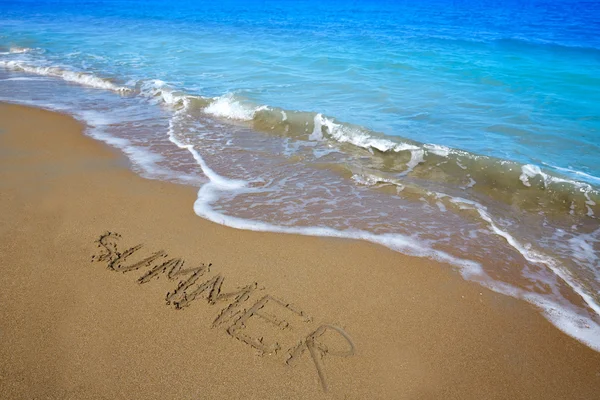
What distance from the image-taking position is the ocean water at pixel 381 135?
4.86 metres

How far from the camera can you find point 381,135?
26.2 feet

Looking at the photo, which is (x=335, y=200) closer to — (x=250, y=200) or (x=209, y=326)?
(x=250, y=200)

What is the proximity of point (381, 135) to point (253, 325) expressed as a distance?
5456mm

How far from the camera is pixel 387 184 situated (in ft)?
20.5

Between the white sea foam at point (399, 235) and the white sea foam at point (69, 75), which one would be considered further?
the white sea foam at point (69, 75)

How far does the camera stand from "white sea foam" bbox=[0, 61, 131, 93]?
11906 millimetres

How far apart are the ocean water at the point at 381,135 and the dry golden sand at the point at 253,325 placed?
0.43m

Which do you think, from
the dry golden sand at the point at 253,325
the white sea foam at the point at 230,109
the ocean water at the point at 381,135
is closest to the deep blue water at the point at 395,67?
the ocean water at the point at 381,135

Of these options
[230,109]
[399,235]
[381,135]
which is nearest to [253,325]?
[399,235]

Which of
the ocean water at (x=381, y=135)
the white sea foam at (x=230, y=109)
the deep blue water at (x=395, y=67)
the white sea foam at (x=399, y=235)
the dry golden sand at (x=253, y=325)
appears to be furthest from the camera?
the white sea foam at (x=230, y=109)

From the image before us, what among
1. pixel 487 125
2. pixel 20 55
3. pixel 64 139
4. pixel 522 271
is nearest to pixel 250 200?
pixel 522 271

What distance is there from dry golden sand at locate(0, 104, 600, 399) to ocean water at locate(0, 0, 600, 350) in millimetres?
427

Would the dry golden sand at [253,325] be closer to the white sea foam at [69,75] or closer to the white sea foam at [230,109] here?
the white sea foam at [230,109]

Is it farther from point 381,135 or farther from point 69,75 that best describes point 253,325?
point 69,75
